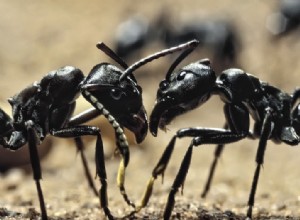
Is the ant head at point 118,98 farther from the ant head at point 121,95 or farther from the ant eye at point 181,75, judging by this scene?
the ant eye at point 181,75

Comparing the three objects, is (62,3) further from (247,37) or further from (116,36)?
A: (247,37)

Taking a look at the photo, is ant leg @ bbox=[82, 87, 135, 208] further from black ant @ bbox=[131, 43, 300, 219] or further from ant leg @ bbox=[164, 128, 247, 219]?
ant leg @ bbox=[164, 128, 247, 219]

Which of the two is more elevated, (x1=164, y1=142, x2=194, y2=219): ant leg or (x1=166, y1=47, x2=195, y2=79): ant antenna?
(x1=166, y1=47, x2=195, y2=79): ant antenna

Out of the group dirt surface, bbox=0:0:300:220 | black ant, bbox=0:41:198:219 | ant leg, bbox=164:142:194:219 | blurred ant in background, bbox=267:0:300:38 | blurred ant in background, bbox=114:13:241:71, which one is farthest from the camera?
blurred ant in background, bbox=267:0:300:38

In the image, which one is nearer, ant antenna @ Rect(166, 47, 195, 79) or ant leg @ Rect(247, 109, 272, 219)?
ant leg @ Rect(247, 109, 272, 219)

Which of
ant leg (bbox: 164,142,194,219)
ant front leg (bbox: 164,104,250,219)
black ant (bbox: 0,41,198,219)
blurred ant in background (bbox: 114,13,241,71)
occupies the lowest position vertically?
ant leg (bbox: 164,142,194,219)

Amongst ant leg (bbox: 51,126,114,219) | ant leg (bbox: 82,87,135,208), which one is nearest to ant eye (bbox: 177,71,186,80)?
ant leg (bbox: 82,87,135,208)
